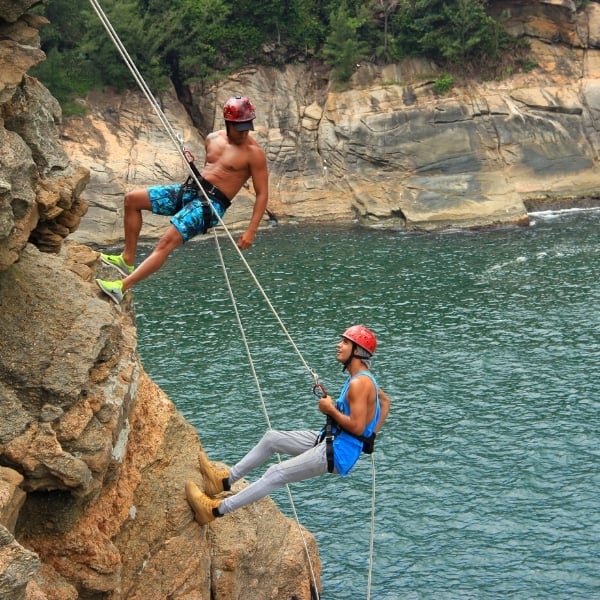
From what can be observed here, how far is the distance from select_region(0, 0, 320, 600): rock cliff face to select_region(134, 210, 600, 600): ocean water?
2266 millimetres

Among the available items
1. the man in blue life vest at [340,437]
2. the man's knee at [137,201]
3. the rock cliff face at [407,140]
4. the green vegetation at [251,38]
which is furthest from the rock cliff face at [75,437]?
the green vegetation at [251,38]

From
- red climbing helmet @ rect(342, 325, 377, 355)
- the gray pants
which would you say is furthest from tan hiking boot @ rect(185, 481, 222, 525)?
red climbing helmet @ rect(342, 325, 377, 355)

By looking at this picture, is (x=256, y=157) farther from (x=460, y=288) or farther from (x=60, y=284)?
(x=460, y=288)

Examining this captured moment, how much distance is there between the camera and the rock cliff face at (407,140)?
51.3m

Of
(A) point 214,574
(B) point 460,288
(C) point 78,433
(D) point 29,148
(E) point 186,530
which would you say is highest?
(D) point 29,148

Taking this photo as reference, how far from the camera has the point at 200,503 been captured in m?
12.6

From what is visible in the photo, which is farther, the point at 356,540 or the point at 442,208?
the point at 442,208

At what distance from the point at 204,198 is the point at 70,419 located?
154 inches

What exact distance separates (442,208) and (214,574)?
39063 mm

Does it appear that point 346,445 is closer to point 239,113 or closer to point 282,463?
point 282,463

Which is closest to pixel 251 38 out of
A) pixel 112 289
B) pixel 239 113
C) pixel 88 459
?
pixel 239 113

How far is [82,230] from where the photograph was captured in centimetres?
4806

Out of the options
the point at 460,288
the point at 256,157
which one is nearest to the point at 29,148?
the point at 256,157

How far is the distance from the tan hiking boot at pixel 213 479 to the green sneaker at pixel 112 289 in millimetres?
2593
